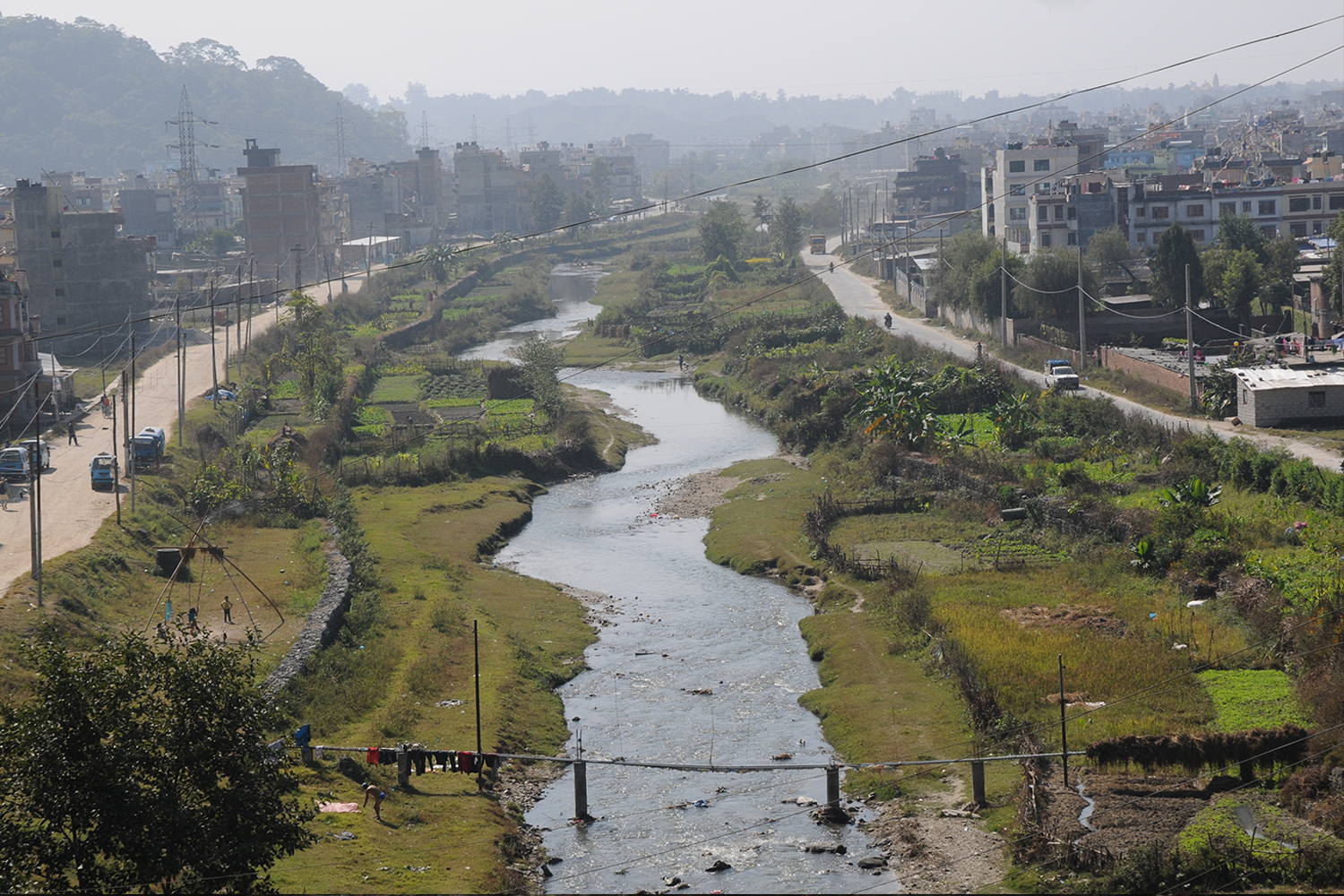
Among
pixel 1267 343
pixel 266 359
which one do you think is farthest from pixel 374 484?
pixel 1267 343

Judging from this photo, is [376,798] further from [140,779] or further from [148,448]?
[148,448]

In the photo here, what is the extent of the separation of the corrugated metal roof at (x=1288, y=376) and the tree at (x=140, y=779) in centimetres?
3494

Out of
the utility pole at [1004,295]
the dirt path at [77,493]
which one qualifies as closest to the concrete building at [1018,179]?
the utility pole at [1004,295]

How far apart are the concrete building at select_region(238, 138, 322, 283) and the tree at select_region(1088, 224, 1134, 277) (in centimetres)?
6998

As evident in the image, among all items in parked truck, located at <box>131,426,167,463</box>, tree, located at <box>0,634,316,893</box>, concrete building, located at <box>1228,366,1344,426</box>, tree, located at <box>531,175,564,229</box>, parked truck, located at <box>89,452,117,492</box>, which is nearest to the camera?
tree, located at <box>0,634,316,893</box>

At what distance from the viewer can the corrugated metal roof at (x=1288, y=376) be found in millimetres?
41500

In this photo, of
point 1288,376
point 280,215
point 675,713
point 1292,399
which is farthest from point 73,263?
point 1292,399

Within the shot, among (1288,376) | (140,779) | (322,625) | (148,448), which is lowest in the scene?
(322,625)

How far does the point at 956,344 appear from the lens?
217 ft

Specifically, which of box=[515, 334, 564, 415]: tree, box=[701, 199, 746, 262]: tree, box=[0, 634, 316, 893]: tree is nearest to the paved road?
box=[701, 199, 746, 262]: tree

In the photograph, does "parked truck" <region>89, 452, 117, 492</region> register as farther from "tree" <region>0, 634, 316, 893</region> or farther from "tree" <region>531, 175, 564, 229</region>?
"tree" <region>531, 175, 564, 229</region>

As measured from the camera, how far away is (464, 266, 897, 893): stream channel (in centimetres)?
2184

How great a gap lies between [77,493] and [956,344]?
41410mm

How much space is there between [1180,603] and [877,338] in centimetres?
3742
